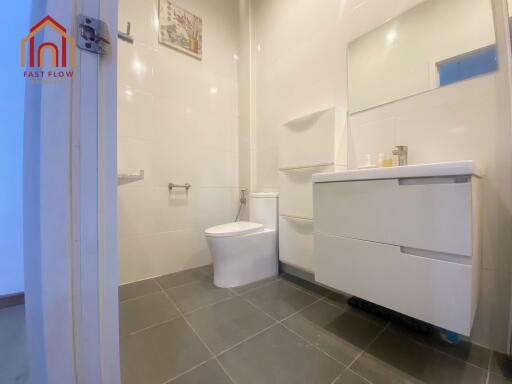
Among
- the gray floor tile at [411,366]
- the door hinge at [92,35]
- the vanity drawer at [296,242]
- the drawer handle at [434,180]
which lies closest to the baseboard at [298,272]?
the vanity drawer at [296,242]

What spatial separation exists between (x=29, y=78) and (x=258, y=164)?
1.70 m

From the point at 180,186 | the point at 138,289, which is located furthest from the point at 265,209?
the point at 138,289

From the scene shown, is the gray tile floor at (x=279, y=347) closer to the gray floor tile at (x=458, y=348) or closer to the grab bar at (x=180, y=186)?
the gray floor tile at (x=458, y=348)

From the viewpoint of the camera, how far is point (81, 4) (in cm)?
41

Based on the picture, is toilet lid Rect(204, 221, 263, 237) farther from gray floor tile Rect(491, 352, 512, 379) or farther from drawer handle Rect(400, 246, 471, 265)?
gray floor tile Rect(491, 352, 512, 379)

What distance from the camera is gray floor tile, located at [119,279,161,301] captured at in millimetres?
1362

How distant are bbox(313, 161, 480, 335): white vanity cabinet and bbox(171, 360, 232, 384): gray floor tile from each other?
0.58 meters

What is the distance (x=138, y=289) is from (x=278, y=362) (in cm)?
112

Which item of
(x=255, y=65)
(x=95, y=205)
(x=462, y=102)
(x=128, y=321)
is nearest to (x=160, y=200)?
(x=128, y=321)

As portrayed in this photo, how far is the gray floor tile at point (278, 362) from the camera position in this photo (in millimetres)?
751

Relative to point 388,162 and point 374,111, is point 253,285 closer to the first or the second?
point 388,162

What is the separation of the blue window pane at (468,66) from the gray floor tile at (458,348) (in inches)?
46.7

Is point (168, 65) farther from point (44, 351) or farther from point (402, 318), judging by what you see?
point (402, 318)

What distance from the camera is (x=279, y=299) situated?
1307mm
